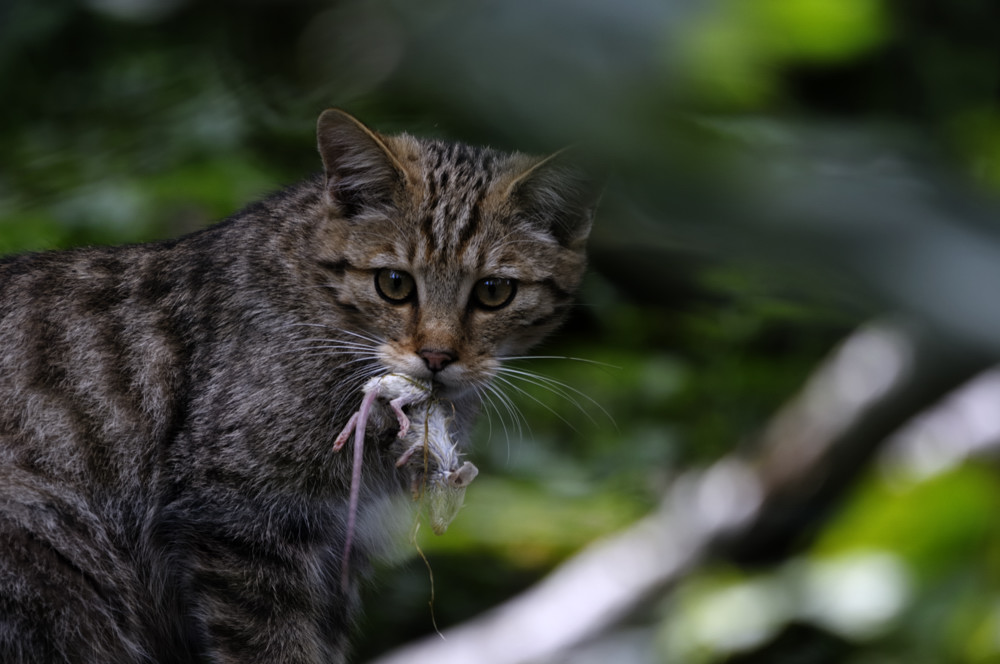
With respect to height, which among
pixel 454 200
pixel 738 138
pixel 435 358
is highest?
pixel 738 138

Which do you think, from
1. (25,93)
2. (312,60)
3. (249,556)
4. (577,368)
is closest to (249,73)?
(312,60)

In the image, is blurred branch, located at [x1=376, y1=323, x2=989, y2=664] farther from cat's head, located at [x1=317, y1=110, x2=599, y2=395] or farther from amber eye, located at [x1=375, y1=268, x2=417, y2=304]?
amber eye, located at [x1=375, y1=268, x2=417, y2=304]

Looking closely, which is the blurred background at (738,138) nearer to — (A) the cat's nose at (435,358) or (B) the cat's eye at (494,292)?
(A) the cat's nose at (435,358)

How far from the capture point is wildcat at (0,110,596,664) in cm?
312

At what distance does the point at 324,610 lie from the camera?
3.34 m

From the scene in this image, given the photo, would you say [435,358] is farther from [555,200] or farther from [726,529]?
[726,529]

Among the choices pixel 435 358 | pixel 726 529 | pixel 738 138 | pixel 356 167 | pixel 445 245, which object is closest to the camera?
pixel 738 138

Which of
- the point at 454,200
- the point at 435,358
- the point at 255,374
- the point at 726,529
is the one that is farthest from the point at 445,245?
the point at 726,529

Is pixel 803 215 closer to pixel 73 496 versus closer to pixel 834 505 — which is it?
pixel 834 505

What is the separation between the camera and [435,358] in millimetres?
3098

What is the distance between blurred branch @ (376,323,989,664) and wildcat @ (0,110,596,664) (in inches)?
23.5

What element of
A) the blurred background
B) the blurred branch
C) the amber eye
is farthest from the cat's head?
the blurred background

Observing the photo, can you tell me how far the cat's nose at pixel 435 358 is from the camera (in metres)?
3.10

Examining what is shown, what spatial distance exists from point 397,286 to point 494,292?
31 cm
